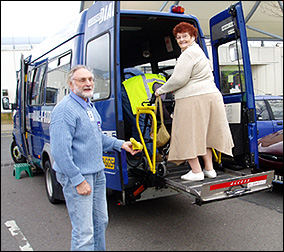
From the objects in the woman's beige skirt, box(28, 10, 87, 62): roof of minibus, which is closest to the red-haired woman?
the woman's beige skirt

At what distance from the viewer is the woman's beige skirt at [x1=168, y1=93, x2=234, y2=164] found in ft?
11.1

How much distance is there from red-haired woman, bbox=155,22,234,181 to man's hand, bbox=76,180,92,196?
1.30 metres

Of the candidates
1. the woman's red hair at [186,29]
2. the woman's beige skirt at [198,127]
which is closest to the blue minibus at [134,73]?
the woman's beige skirt at [198,127]

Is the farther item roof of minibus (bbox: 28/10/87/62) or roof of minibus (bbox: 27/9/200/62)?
roof of minibus (bbox: 28/10/87/62)

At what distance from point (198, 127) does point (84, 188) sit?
58.7 inches

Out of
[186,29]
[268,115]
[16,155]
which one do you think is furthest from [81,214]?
[16,155]

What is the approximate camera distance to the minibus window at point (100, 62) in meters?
3.75

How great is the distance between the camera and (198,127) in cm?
338

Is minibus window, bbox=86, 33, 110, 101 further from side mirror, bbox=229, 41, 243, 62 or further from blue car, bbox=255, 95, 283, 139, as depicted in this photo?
blue car, bbox=255, 95, 283, 139

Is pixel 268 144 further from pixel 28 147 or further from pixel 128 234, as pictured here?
Result: pixel 28 147

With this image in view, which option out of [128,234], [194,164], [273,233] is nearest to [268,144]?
[273,233]

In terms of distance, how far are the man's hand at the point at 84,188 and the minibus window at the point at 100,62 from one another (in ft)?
4.87

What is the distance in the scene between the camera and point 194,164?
3.50 m

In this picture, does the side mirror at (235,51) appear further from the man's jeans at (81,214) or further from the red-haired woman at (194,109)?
the man's jeans at (81,214)
